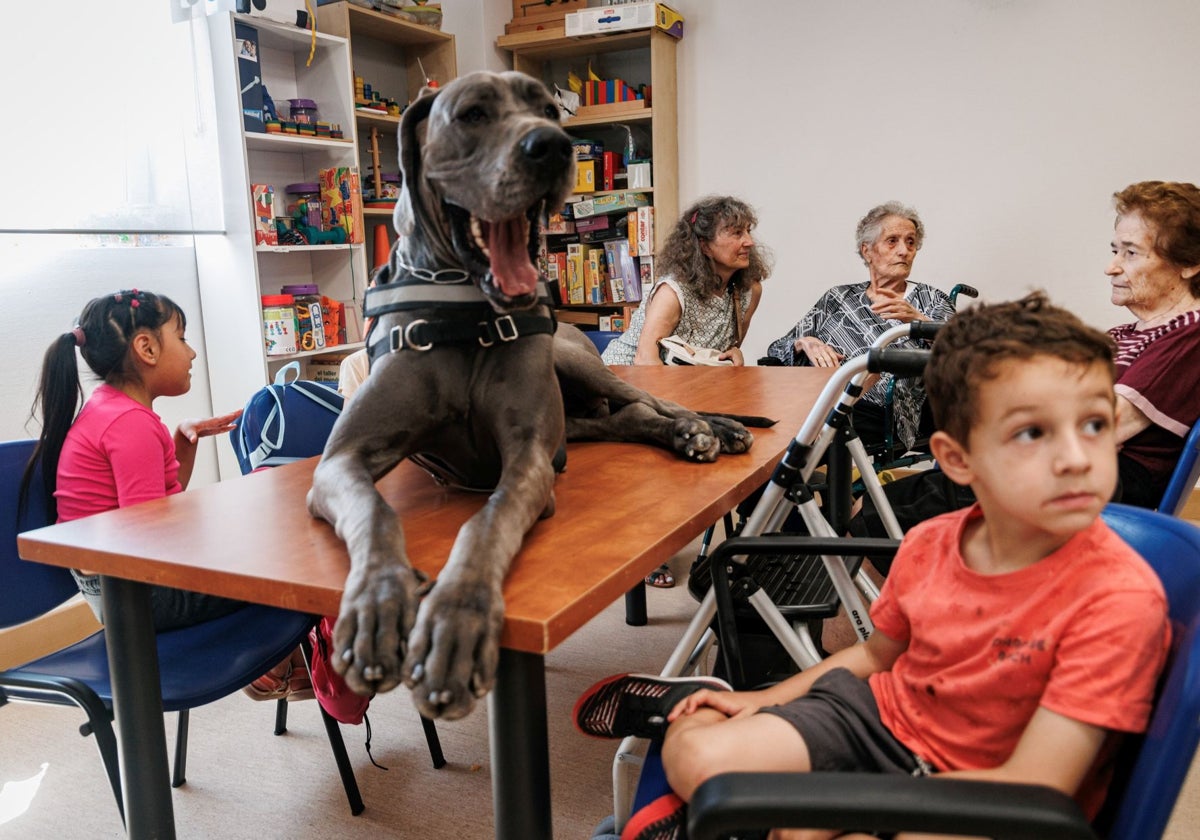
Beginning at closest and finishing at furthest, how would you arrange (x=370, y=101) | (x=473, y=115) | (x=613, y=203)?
(x=473, y=115) < (x=370, y=101) < (x=613, y=203)

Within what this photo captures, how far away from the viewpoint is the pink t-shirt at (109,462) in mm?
1804

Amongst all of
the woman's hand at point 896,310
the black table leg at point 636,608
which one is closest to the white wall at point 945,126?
the woman's hand at point 896,310

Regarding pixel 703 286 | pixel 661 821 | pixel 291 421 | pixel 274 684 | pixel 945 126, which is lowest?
pixel 274 684

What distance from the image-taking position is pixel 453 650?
89 cm

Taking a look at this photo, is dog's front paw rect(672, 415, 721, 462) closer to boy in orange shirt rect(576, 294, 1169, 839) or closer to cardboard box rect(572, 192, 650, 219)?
boy in orange shirt rect(576, 294, 1169, 839)

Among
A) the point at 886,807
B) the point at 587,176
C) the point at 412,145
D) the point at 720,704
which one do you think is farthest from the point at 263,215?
the point at 886,807

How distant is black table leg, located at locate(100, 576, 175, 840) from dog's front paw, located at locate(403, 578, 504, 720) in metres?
0.60

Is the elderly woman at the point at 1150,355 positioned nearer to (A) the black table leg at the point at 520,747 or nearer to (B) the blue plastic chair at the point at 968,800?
(B) the blue plastic chair at the point at 968,800

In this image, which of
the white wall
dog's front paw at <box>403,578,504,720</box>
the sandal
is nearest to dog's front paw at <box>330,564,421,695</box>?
dog's front paw at <box>403,578,504,720</box>

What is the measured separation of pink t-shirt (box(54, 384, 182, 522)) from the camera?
1.80 m

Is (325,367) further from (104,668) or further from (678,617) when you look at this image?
(104,668)

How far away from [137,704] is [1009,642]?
1.14 metres

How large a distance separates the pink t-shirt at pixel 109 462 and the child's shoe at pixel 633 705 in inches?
41.3

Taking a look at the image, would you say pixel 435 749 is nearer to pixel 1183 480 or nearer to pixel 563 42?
pixel 1183 480
